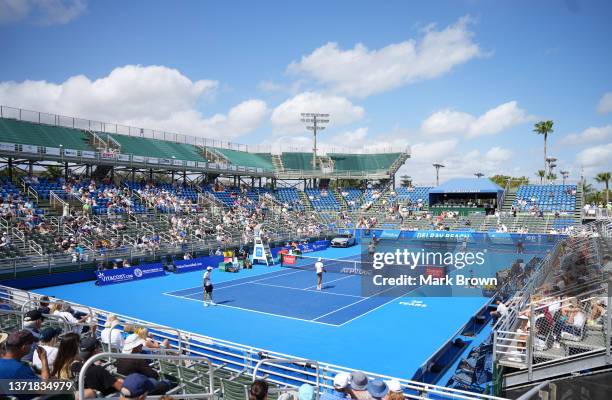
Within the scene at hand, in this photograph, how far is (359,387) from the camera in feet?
20.3

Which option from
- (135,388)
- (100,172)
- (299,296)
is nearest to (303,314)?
(299,296)

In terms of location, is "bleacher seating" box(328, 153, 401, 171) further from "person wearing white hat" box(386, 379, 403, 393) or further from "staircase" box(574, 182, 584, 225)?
"person wearing white hat" box(386, 379, 403, 393)

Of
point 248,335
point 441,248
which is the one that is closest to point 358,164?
point 441,248

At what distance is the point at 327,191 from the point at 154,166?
82.9 ft

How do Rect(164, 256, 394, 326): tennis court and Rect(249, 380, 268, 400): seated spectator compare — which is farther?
Rect(164, 256, 394, 326): tennis court

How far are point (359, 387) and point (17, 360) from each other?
165 inches

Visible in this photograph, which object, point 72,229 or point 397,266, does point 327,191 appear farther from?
point 72,229

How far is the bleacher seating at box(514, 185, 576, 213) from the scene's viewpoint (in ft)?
153

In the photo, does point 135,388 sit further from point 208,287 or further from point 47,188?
point 47,188

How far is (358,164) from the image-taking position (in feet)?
217

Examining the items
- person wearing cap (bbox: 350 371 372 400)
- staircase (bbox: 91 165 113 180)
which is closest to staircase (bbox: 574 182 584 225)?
staircase (bbox: 91 165 113 180)

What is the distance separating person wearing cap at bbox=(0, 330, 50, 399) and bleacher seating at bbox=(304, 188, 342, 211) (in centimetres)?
5034

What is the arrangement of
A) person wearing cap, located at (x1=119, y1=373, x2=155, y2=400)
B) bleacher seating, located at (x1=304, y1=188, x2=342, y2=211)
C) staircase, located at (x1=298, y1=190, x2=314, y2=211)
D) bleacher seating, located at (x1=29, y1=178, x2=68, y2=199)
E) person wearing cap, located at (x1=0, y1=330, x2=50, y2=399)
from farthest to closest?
bleacher seating, located at (x1=304, y1=188, x2=342, y2=211)
staircase, located at (x1=298, y1=190, x2=314, y2=211)
bleacher seating, located at (x1=29, y1=178, x2=68, y2=199)
person wearing cap, located at (x1=0, y1=330, x2=50, y2=399)
person wearing cap, located at (x1=119, y1=373, x2=155, y2=400)

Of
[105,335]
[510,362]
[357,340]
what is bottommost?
[357,340]
